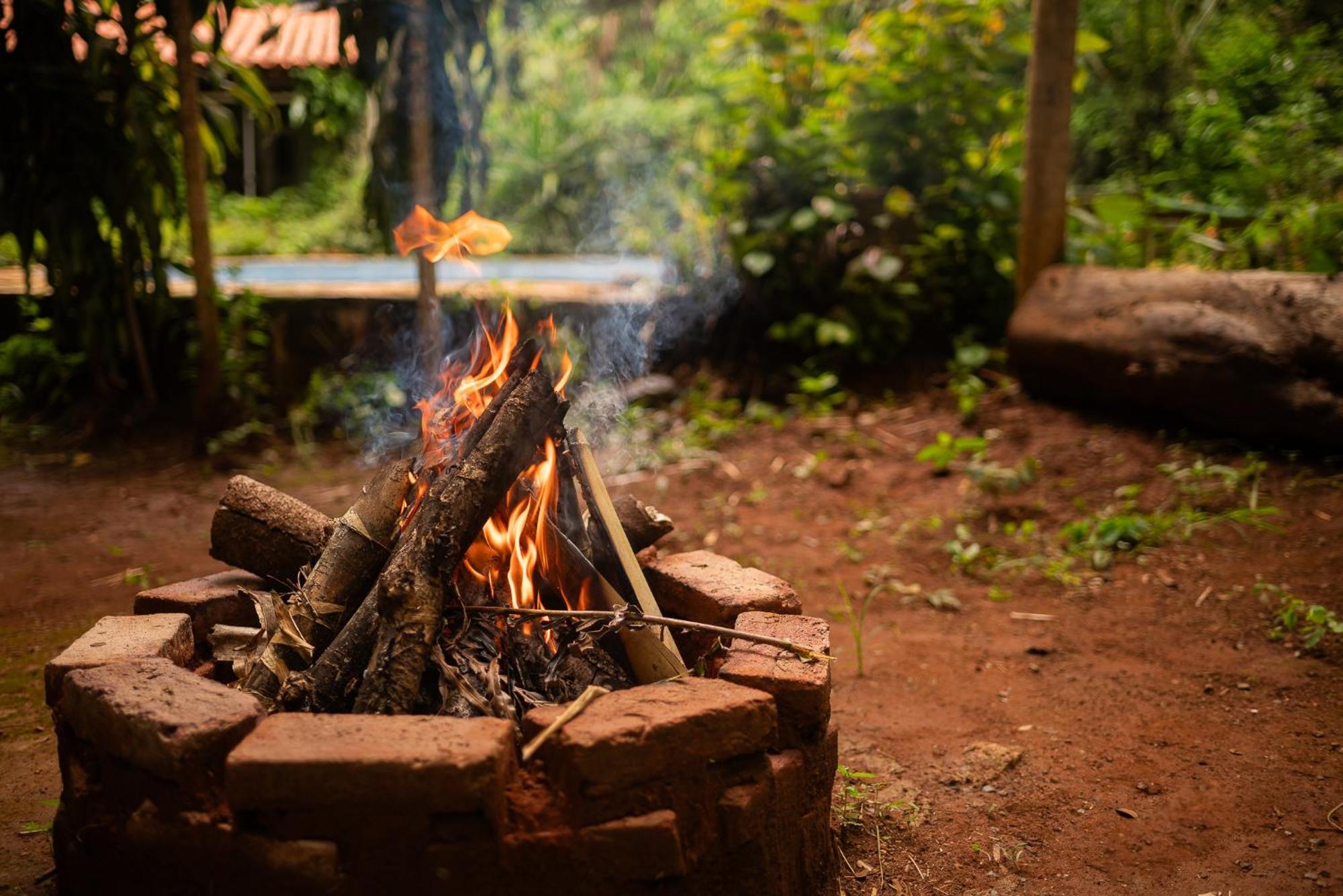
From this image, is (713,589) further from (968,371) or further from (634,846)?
(968,371)

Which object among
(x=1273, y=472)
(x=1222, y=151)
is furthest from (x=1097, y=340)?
(x=1222, y=151)

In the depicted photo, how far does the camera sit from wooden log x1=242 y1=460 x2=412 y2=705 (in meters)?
2.30

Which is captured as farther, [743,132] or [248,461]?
[743,132]

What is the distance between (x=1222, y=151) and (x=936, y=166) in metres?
2.29

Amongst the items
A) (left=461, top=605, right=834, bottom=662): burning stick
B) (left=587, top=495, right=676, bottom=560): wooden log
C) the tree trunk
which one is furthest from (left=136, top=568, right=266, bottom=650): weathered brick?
the tree trunk

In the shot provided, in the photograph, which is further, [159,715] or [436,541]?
[436,541]

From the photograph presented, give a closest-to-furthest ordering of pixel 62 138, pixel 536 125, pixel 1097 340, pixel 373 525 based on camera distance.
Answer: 1. pixel 373 525
2. pixel 1097 340
3. pixel 62 138
4. pixel 536 125

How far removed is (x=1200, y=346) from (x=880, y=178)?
2.65m

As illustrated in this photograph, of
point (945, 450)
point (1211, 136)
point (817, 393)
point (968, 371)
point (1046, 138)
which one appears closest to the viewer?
point (945, 450)

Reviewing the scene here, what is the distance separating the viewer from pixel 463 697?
2.15m

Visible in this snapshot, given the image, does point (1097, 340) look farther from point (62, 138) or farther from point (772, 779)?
point (62, 138)

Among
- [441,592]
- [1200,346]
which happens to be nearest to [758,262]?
[1200,346]

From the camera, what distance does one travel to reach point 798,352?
6.70 metres

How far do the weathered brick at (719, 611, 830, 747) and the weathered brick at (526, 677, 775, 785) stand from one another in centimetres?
8
